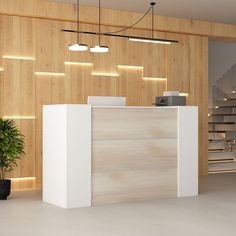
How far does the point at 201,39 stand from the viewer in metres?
11.0

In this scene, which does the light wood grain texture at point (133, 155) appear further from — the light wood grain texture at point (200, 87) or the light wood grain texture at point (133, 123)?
the light wood grain texture at point (200, 87)

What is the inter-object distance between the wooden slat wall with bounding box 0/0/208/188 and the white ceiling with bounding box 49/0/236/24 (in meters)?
0.34

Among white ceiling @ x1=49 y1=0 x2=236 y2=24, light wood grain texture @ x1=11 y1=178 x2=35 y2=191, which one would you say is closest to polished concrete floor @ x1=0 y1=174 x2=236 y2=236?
light wood grain texture @ x1=11 y1=178 x2=35 y2=191

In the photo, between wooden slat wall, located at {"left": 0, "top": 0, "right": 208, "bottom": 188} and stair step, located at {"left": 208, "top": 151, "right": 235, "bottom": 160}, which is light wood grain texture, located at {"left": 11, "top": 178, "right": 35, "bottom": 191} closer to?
wooden slat wall, located at {"left": 0, "top": 0, "right": 208, "bottom": 188}

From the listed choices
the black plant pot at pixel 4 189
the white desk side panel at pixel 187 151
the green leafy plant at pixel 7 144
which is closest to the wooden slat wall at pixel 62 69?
the green leafy plant at pixel 7 144

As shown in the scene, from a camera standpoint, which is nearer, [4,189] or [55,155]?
[55,155]

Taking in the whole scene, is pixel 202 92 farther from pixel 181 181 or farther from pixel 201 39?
pixel 181 181

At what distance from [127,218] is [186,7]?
4.87m

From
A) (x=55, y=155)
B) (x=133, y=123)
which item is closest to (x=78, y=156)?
(x=55, y=155)

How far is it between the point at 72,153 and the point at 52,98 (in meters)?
2.38

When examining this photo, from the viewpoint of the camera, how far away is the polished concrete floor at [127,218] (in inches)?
217

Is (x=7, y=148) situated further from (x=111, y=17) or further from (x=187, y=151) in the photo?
(x=111, y=17)

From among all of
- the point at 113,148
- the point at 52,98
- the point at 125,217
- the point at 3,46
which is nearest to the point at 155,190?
the point at 113,148

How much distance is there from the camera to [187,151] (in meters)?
7.96
